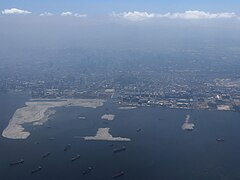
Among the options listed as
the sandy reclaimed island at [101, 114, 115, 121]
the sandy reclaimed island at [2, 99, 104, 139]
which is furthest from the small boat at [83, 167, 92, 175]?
the sandy reclaimed island at [101, 114, 115, 121]

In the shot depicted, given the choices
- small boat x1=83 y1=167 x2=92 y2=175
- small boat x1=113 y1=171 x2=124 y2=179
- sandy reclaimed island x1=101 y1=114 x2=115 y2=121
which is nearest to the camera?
small boat x1=113 y1=171 x2=124 y2=179

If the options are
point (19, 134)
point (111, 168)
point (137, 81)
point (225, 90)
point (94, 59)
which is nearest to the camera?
point (111, 168)

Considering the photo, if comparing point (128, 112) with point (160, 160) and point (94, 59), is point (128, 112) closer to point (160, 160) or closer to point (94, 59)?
point (160, 160)

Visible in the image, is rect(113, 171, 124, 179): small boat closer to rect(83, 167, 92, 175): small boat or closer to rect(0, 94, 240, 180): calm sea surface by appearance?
rect(0, 94, 240, 180): calm sea surface

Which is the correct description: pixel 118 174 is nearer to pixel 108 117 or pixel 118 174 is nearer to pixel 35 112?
pixel 108 117

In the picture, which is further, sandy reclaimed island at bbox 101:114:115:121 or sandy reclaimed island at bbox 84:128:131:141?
sandy reclaimed island at bbox 101:114:115:121

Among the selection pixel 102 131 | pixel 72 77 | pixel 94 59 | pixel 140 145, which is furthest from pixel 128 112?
pixel 94 59

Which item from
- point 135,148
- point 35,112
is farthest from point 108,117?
point 135,148
